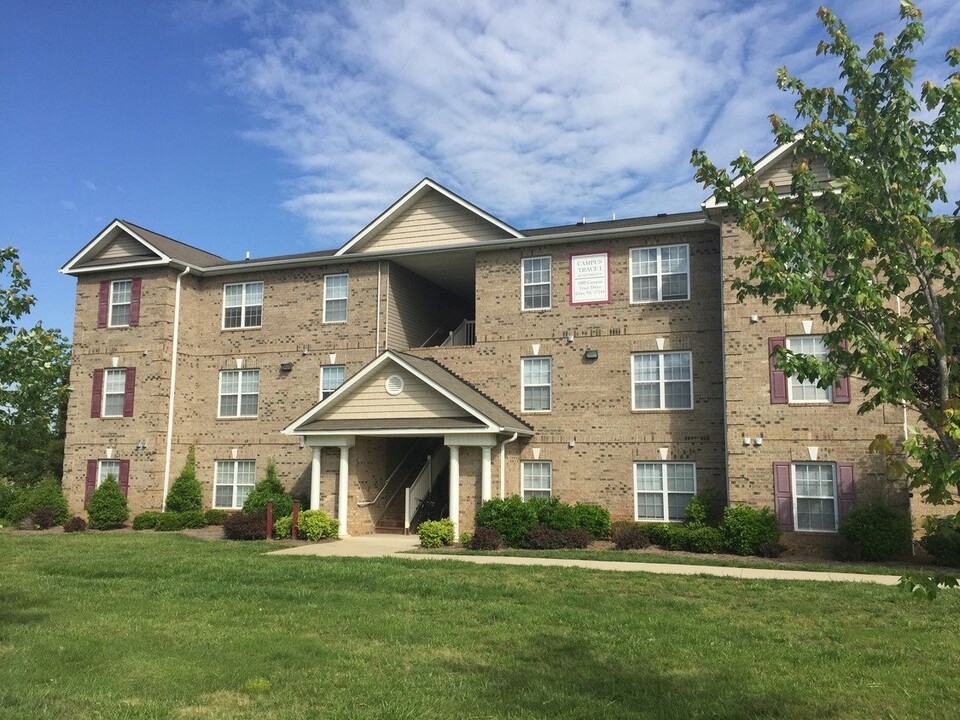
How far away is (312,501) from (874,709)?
18.0m

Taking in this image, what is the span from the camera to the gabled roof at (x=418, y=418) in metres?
21.7

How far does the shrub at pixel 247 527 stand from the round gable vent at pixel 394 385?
16.1 feet

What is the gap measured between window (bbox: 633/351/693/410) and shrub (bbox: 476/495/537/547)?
179 inches

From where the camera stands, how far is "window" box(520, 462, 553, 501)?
2344 cm

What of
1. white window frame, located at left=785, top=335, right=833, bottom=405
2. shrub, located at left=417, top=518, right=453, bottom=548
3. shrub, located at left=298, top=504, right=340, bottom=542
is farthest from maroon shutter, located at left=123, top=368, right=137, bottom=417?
white window frame, located at left=785, top=335, right=833, bottom=405

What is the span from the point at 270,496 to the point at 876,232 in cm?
2105

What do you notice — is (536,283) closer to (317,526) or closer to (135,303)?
(317,526)

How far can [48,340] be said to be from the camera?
10.6 metres

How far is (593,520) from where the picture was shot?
2141 cm

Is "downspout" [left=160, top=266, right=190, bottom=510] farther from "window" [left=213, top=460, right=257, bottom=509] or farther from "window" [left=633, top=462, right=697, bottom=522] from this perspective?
"window" [left=633, top=462, right=697, bottom=522]

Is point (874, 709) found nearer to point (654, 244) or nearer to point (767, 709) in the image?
point (767, 709)

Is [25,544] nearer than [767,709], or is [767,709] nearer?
[767,709]

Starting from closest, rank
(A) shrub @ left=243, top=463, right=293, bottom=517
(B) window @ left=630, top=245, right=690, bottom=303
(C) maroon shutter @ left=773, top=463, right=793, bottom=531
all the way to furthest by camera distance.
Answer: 1. (C) maroon shutter @ left=773, top=463, right=793, bottom=531
2. (B) window @ left=630, top=245, right=690, bottom=303
3. (A) shrub @ left=243, top=463, right=293, bottom=517

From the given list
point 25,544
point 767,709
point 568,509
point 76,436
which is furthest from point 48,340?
point 76,436
